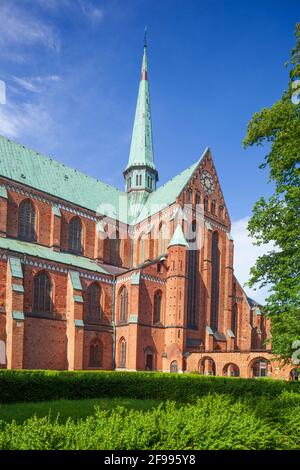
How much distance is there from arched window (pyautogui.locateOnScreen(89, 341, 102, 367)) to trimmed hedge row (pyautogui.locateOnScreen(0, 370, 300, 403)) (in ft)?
54.2

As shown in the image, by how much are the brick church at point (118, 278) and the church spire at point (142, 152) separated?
3448 mm

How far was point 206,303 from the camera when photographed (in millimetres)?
42406

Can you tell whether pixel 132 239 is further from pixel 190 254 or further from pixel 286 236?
pixel 286 236

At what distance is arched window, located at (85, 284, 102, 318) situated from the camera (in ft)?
121

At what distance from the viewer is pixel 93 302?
37.5 meters

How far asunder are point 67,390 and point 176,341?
2113 centimetres

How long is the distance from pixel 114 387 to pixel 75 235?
24322mm

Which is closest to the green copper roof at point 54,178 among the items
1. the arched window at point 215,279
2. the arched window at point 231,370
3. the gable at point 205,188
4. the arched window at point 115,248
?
the arched window at point 115,248

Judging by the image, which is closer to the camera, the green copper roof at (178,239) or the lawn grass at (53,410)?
the lawn grass at (53,410)

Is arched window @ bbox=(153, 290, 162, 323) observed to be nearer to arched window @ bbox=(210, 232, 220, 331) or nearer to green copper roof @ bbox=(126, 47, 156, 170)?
arched window @ bbox=(210, 232, 220, 331)

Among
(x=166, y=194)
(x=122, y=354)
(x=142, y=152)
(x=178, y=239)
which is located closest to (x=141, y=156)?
→ (x=142, y=152)

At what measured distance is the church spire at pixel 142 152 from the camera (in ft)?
174

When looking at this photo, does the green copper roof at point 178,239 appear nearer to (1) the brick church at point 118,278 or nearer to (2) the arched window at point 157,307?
(1) the brick church at point 118,278

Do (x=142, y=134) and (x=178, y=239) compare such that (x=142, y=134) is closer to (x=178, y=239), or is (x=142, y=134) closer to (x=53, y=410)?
(x=178, y=239)
